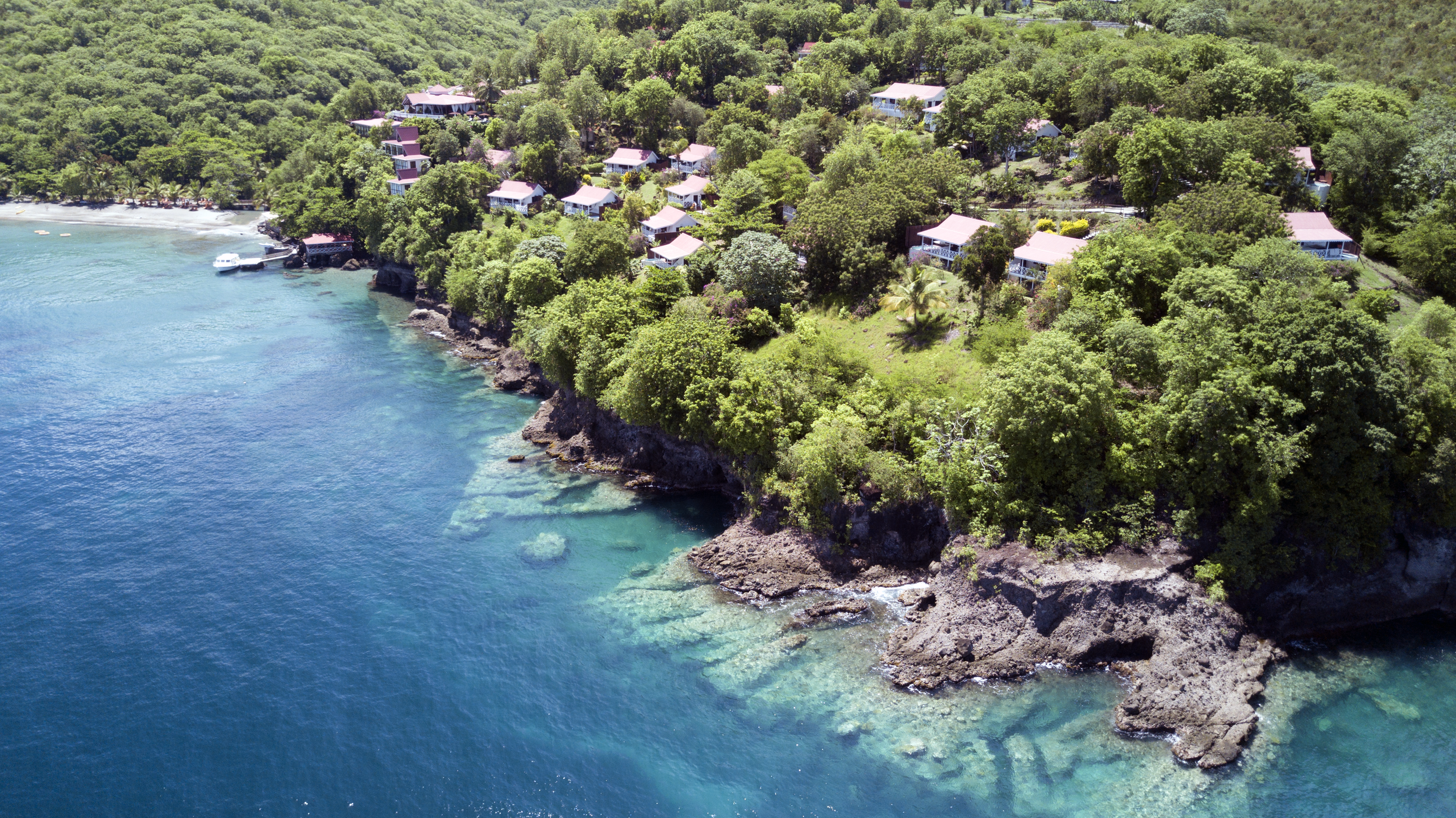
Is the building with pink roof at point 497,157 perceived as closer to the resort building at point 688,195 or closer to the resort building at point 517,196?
the resort building at point 517,196

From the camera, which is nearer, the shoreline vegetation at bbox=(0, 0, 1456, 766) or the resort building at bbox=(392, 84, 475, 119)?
→ the shoreline vegetation at bbox=(0, 0, 1456, 766)

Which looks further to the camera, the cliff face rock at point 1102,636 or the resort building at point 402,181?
the resort building at point 402,181

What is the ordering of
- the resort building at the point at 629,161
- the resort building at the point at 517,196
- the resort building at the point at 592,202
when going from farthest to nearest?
the resort building at the point at 629,161
the resort building at the point at 517,196
the resort building at the point at 592,202

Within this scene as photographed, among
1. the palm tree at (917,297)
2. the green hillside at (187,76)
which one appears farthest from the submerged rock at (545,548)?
the green hillside at (187,76)

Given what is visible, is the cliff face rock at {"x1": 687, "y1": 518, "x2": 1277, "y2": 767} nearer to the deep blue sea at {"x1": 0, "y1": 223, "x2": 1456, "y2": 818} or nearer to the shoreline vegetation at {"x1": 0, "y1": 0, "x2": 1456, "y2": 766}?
the shoreline vegetation at {"x1": 0, "y1": 0, "x2": 1456, "y2": 766}

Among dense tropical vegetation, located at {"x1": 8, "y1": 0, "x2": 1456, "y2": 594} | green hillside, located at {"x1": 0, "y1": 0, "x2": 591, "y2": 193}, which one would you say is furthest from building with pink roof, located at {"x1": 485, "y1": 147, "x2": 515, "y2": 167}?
green hillside, located at {"x1": 0, "y1": 0, "x2": 591, "y2": 193}

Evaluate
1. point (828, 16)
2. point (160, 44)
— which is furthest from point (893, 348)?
point (160, 44)
